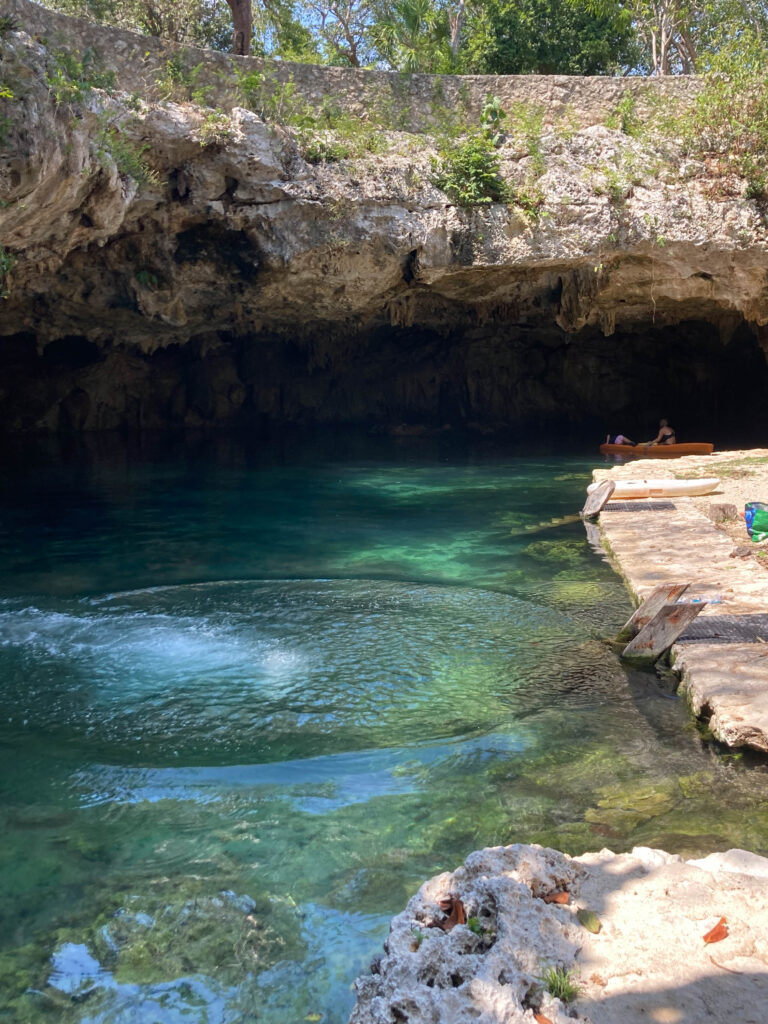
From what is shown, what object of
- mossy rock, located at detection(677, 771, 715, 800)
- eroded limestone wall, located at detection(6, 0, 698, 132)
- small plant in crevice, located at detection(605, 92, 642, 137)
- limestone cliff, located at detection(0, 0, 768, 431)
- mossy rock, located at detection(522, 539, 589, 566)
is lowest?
mossy rock, located at detection(677, 771, 715, 800)

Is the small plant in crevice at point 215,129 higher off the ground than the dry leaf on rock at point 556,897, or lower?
higher

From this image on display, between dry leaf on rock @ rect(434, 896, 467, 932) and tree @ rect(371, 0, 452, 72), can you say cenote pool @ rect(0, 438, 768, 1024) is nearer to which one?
dry leaf on rock @ rect(434, 896, 467, 932)

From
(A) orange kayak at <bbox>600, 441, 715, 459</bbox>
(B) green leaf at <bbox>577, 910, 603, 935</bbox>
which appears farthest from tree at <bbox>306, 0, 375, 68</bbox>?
(B) green leaf at <bbox>577, 910, 603, 935</bbox>

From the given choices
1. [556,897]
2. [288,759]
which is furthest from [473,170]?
[556,897]

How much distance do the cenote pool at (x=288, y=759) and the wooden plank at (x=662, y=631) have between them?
202 mm

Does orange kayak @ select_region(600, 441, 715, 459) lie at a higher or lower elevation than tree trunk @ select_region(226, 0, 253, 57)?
lower

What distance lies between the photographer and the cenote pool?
109 inches

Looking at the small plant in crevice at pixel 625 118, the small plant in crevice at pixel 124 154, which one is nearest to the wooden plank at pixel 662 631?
the small plant in crevice at pixel 124 154

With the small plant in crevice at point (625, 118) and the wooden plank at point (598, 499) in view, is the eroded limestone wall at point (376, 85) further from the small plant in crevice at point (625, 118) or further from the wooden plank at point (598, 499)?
the wooden plank at point (598, 499)

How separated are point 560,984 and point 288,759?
2.30m

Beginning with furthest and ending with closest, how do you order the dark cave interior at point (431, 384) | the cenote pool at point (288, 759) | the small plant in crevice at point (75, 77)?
the dark cave interior at point (431, 384) → the small plant in crevice at point (75, 77) → the cenote pool at point (288, 759)

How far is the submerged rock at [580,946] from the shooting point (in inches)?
78.2

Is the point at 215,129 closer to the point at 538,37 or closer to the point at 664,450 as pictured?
the point at 664,450

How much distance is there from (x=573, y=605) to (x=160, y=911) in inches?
174
